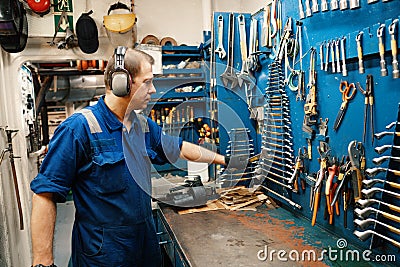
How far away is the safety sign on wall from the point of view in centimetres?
245

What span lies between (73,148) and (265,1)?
6.30 feet

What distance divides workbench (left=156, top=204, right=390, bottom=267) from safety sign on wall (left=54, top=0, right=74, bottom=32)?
164cm

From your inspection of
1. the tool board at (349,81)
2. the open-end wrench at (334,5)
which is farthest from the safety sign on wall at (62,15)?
the open-end wrench at (334,5)

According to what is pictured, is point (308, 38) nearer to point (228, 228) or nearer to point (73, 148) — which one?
point (228, 228)

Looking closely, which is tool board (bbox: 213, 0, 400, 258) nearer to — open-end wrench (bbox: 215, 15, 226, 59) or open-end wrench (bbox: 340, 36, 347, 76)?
open-end wrench (bbox: 340, 36, 347, 76)

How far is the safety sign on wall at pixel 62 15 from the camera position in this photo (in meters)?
2.45

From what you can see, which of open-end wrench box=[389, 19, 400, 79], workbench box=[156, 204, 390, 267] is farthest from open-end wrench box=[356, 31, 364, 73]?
workbench box=[156, 204, 390, 267]

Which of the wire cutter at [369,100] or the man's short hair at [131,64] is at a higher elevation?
the man's short hair at [131,64]

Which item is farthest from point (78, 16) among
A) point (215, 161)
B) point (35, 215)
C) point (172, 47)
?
point (35, 215)

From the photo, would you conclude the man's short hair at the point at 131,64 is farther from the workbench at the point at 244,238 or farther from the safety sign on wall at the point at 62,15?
the safety sign on wall at the point at 62,15

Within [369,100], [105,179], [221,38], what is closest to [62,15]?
[221,38]

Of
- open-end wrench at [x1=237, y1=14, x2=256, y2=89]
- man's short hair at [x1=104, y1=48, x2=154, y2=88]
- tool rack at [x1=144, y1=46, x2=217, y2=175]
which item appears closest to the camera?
man's short hair at [x1=104, y1=48, x2=154, y2=88]

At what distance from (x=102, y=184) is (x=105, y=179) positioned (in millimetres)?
24

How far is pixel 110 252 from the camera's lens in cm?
136
